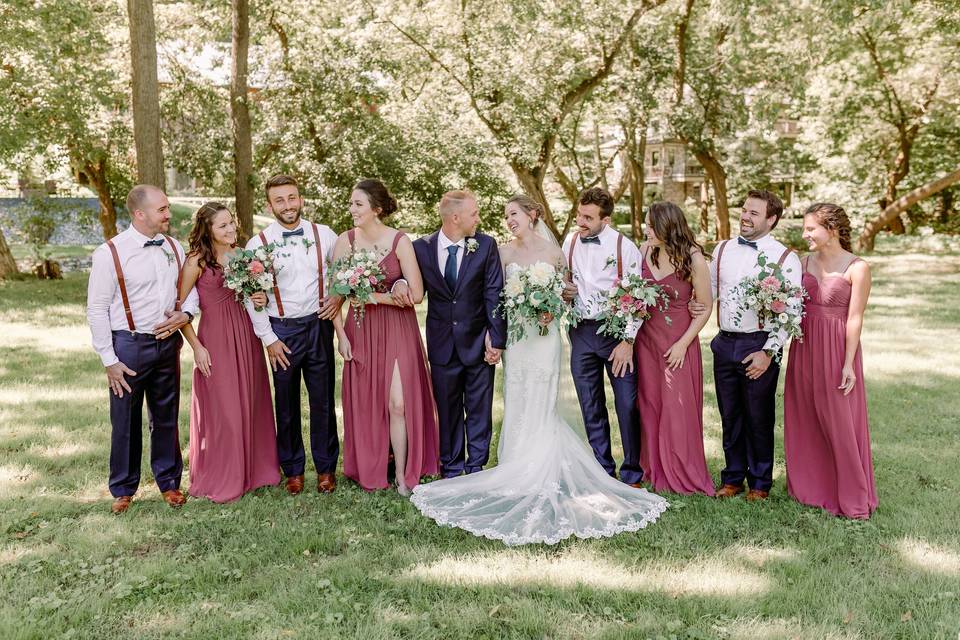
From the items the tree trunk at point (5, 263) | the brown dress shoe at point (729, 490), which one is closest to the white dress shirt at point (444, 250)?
the brown dress shoe at point (729, 490)

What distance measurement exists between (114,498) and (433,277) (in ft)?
10.4

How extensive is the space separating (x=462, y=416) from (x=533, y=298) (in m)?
1.35

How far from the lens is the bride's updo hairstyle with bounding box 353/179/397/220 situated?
5.64 m

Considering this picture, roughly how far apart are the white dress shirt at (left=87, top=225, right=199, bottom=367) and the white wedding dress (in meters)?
2.44

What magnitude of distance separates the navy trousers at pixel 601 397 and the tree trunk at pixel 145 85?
7.68m

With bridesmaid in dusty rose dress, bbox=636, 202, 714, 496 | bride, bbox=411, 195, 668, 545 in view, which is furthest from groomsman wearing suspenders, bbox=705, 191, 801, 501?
bride, bbox=411, 195, 668, 545

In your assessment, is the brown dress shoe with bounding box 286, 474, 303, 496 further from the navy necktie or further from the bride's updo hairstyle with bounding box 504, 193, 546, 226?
the bride's updo hairstyle with bounding box 504, 193, 546, 226

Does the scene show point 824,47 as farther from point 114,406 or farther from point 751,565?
point 114,406

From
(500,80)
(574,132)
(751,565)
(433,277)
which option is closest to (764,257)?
(751,565)

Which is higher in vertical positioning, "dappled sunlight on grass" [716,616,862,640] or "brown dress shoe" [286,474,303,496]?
"brown dress shoe" [286,474,303,496]

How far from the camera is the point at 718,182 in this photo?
2592cm

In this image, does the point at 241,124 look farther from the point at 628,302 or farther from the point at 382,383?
the point at 628,302

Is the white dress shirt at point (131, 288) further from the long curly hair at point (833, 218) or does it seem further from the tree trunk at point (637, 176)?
the tree trunk at point (637, 176)

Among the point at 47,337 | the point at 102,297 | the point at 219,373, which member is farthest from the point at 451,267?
the point at 47,337
